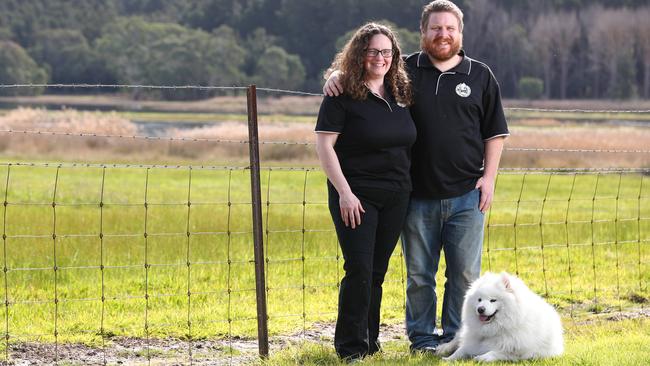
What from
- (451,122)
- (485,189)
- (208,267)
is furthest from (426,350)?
(208,267)

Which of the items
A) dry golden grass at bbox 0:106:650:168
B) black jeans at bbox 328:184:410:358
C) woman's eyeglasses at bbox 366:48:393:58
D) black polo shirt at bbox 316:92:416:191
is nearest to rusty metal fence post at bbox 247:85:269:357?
black jeans at bbox 328:184:410:358

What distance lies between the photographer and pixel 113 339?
8.64 metres

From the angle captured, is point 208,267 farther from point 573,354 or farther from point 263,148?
point 263,148

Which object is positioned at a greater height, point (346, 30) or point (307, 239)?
point (346, 30)

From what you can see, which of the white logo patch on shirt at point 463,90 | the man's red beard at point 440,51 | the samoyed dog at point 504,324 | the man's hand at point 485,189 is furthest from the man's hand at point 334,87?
the samoyed dog at point 504,324

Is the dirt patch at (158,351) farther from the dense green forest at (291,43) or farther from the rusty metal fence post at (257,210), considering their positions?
the dense green forest at (291,43)

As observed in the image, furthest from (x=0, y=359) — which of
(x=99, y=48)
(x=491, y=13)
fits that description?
(x=99, y=48)

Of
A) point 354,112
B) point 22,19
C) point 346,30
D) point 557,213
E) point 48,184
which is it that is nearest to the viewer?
point 354,112

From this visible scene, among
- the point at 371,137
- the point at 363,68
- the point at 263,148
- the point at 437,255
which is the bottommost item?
the point at 263,148

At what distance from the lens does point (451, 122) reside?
7.00m

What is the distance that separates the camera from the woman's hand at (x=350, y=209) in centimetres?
664

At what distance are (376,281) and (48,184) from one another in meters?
20.5

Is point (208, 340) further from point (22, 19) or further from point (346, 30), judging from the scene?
point (22, 19)

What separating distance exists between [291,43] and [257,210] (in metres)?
89.6
